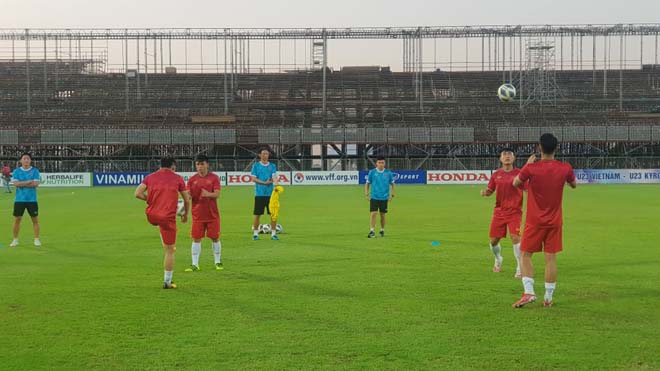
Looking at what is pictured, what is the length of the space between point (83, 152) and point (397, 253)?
5935 cm

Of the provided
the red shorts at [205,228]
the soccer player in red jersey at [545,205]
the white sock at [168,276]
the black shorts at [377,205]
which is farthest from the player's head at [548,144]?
the black shorts at [377,205]

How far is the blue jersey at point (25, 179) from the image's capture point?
17031 millimetres

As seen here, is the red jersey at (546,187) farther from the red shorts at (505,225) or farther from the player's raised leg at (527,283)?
the red shorts at (505,225)

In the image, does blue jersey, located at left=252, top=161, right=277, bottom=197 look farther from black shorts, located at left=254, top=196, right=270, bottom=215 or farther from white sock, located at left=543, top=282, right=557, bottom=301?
white sock, located at left=543, top=282, right=557, bottom=301

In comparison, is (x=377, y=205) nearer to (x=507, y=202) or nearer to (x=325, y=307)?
(x=507, y=202)

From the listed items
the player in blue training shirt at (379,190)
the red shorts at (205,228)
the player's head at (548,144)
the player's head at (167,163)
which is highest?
the player's head at (548,144)

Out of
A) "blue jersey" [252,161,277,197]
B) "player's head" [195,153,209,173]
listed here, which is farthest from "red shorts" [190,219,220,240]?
"blue jersey" [252,161,277,197]

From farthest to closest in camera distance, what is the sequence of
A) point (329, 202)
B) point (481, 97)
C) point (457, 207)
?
1. point (481, 97)
2. point (329, 202)
3. point (457, 207)

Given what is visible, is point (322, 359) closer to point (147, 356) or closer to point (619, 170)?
point (147, 356)

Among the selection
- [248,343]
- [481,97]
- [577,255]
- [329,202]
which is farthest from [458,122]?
[248,343]

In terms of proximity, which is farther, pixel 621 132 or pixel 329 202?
pixel 621 132

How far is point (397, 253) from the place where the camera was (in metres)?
15.2

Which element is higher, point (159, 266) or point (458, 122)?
point (458, 122)

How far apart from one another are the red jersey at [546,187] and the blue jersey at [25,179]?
1174cm
